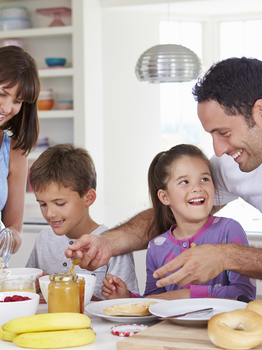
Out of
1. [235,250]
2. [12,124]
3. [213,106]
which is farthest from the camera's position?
[12,124]

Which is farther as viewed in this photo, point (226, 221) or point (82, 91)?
point (82, 91)

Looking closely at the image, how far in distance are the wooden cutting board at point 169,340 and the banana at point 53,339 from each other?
0.09 m

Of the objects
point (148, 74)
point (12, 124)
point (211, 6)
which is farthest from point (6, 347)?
point (211, 6)

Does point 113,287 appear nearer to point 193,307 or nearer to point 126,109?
point 193,307

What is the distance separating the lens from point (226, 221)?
61.1 inches

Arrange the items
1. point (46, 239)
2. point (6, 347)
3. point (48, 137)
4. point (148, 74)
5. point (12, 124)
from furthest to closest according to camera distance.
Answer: point (48, 137)
point (148, 74)
point (12, 124)
point (46, 239)
point (6, 347)

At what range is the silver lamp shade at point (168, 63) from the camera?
295 centimetres

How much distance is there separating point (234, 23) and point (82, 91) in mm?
1569

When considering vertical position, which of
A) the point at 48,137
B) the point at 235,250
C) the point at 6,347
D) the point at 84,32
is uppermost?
the point at 84,32

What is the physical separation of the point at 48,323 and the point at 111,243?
26.6 inches

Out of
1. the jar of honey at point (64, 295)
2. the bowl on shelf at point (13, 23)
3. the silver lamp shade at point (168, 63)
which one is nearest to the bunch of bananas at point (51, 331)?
the jar of honey at point (64, 295)

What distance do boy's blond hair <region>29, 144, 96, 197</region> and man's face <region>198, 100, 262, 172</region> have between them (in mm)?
452

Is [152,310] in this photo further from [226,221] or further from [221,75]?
[221,75]

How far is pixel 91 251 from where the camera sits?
1.50 meters
